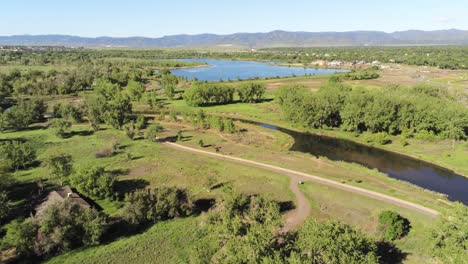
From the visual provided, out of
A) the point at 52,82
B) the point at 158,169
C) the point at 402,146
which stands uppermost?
the point at 52,82

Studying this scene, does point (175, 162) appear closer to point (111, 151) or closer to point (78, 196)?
point (111, 151)

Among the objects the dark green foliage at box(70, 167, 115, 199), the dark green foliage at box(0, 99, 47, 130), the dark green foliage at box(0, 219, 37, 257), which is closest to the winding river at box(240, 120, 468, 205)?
the dark green foliage at box(70, 167, 115, 199)

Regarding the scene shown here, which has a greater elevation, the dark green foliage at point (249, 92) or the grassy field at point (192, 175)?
the dark green foliage at point (249, 92)

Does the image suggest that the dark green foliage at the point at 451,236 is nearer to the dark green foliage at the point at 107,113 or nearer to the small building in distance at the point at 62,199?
the small building in distance at the point at 62,199

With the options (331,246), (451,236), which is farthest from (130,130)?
(451,236)

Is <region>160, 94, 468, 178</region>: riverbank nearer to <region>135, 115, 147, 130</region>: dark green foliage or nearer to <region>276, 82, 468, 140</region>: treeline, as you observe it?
<region>276, 82, 468, 140</region>: treeline

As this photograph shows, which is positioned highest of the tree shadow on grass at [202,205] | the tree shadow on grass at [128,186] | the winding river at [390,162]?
the tree shadow on grass at [128,186]

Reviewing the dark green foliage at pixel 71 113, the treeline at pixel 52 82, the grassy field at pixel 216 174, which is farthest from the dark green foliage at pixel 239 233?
the treeline at pixel 52 82

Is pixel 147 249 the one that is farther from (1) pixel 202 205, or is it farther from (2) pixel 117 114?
(2) pixel 117 114
